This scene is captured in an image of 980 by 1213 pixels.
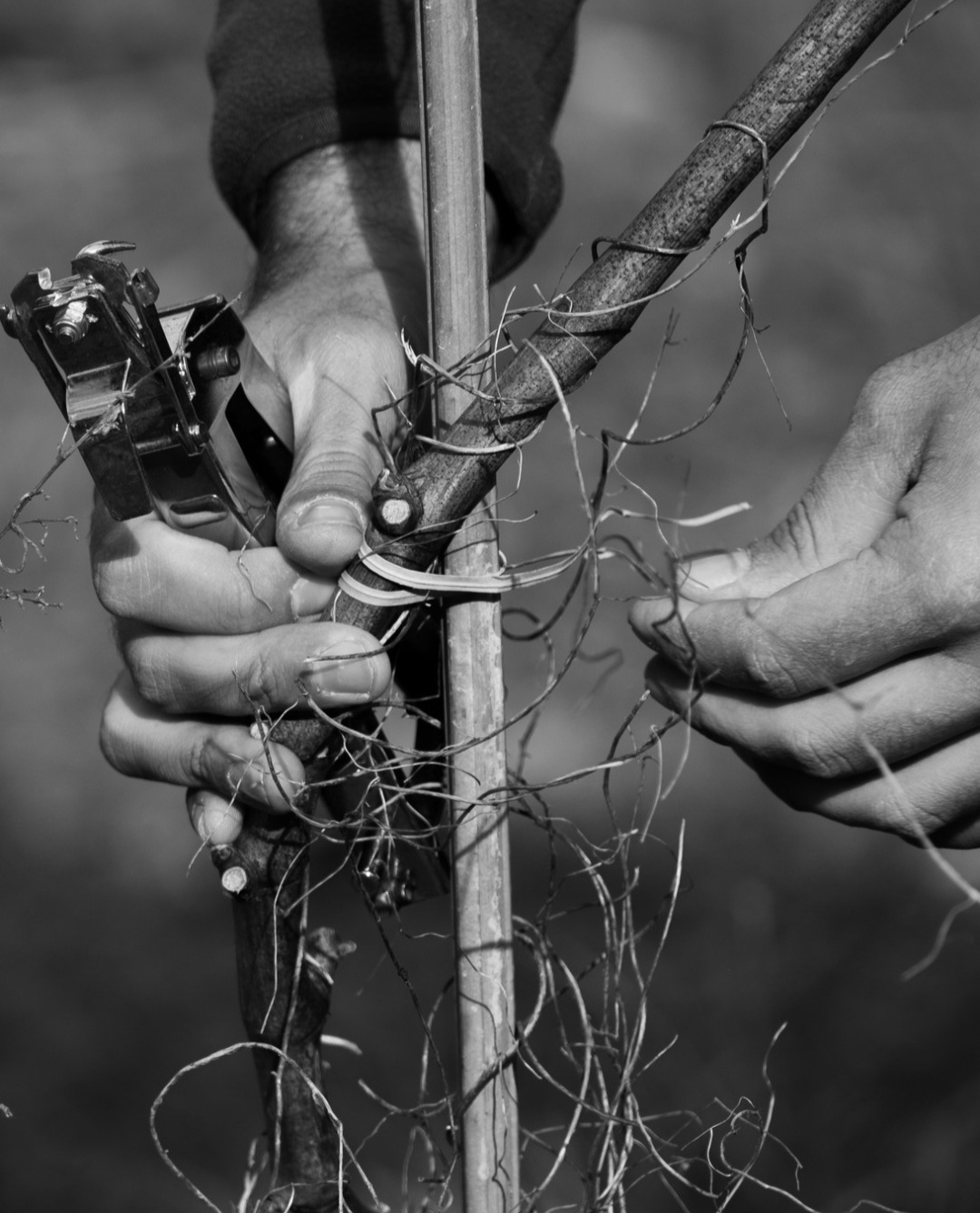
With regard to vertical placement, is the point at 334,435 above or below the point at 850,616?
above

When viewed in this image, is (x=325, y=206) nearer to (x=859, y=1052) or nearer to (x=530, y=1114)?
(x=530, y=1114)

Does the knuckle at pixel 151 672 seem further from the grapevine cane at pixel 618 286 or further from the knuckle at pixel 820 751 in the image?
the knuckle at pixel 820 751

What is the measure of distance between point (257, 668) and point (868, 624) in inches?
13.2

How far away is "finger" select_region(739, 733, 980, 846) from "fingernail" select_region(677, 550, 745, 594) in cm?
10

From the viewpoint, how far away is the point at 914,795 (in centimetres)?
66

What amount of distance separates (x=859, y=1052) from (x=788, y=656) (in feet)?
4.23

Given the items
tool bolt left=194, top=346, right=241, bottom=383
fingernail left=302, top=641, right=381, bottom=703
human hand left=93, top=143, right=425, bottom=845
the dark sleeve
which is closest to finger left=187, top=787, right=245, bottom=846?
human hand left=93, top=143, right=425, bottom=845

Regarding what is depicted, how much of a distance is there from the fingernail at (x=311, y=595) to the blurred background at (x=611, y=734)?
32cm

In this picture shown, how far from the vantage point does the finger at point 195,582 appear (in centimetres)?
75

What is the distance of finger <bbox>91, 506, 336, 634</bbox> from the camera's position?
75 cm

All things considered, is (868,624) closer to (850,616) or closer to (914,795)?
(850,616)

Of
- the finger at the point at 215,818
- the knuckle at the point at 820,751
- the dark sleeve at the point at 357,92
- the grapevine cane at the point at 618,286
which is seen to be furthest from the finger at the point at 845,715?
the dark sleeve at the point at 357,92

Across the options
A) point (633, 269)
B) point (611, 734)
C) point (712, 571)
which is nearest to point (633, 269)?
point (633, 269)

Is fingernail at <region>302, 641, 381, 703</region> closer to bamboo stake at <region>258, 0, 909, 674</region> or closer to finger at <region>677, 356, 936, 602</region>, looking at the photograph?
bamboo stake at <region>258, 0, 909, 674</region>
